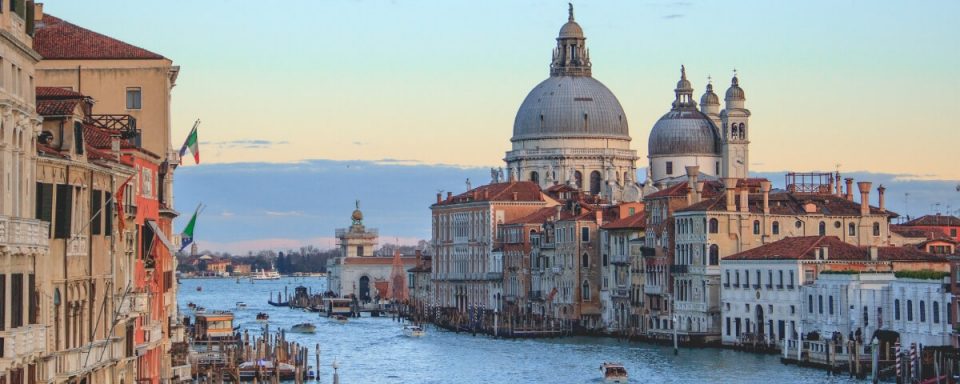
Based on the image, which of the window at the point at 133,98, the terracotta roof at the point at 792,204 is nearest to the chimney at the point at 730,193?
the terracotta roof at the point at 792,204

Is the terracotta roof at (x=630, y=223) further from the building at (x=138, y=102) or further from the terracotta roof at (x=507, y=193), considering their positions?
the building at (x=138, y=102)

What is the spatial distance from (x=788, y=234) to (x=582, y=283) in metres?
13.1

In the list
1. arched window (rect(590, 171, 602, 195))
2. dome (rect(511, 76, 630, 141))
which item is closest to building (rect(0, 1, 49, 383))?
dome (rect(511, 76, 630, 141))

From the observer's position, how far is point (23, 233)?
1548 cm

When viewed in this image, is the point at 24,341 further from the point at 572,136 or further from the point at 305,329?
the point at 572,136

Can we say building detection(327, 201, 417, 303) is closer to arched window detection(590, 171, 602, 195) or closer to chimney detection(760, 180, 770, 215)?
arched window detection(590, 171, 602, 195)

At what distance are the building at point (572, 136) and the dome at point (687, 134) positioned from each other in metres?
3.88

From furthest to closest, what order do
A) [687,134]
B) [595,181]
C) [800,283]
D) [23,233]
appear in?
[595,181], [687,134], [800,283], [23,233]

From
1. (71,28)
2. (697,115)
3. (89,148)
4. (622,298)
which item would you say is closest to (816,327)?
(622,298)

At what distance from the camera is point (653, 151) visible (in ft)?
301

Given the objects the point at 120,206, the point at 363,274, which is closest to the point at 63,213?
the point at 120,206

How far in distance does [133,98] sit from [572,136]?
6875 centimetres

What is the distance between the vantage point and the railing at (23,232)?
14.9 m

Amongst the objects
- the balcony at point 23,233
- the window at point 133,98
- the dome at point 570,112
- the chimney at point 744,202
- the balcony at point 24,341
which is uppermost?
the dome at point 570,112
